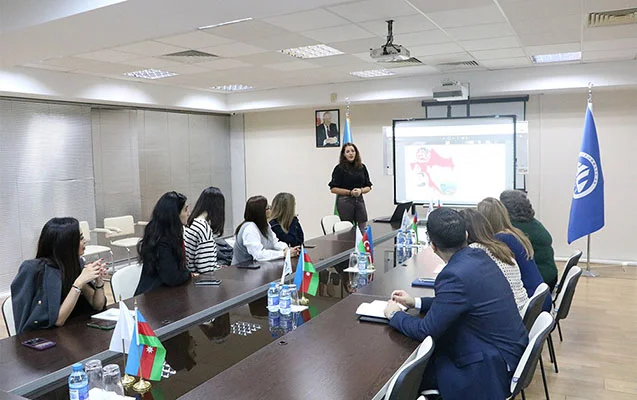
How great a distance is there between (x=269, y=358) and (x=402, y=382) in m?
0.54

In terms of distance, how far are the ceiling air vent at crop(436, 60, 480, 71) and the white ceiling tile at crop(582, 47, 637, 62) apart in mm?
1196

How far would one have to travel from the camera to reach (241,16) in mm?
3467

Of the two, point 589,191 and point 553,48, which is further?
point 589,191

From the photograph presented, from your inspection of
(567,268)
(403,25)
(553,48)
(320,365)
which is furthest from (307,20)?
(320,365)

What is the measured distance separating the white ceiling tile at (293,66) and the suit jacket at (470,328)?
14.2 ft

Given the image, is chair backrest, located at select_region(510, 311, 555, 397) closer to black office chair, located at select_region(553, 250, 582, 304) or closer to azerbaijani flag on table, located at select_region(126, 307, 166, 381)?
azerbaijani flag on table, located at select_region(126, 307, 166, 381)

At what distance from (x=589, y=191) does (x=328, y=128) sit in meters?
4.07

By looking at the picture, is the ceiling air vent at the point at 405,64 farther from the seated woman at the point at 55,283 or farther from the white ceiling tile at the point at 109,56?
the seated woman at the point at 55,283

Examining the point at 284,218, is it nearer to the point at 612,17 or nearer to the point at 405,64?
the point at 405,64

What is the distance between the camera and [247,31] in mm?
4492

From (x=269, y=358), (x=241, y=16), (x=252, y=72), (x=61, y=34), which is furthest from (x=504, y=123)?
(x=269, y=358)

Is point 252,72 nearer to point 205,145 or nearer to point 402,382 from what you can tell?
point 205,145

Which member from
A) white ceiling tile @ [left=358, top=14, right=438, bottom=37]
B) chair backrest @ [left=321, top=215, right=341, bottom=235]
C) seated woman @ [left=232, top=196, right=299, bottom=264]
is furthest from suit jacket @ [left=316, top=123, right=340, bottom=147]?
seated woman @ [left=232, top=196, right=299, bottom=264]

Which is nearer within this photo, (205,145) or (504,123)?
(504,123)
